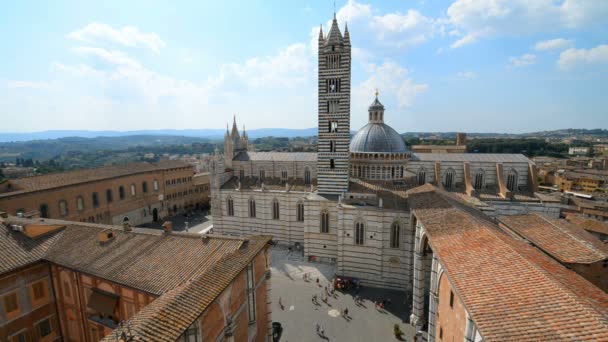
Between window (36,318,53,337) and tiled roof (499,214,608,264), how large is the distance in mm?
26260

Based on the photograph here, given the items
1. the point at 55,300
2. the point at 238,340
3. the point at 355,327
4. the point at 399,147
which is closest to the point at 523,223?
the point at 355,327

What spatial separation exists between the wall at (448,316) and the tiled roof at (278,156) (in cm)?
2454

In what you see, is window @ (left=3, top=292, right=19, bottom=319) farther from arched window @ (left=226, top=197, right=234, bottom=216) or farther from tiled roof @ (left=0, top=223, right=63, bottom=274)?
arched window @ (left=226, top=197, right=234, bottom=216)

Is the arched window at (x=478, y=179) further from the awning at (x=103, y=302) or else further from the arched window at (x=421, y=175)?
the awning at (x=103, y=302)

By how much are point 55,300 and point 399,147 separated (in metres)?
30.2

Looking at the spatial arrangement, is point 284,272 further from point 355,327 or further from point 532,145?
point 532,145

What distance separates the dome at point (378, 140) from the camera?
30.6 m

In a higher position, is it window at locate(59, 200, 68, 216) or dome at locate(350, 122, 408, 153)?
dome at locate(350, 122, 408, 153)

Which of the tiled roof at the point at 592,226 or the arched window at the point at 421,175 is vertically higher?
the arched window at the point at 421,175

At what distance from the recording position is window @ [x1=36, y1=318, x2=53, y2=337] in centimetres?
1477

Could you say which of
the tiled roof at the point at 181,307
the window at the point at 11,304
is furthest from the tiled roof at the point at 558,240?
the window at the point at 11,304

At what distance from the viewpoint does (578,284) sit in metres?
9.66

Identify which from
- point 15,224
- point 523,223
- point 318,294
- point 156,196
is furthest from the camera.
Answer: point 156,196

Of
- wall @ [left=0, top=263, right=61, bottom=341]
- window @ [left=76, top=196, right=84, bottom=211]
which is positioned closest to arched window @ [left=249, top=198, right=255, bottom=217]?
wall @ [left=0, top=263, right=61, bottom=341]
